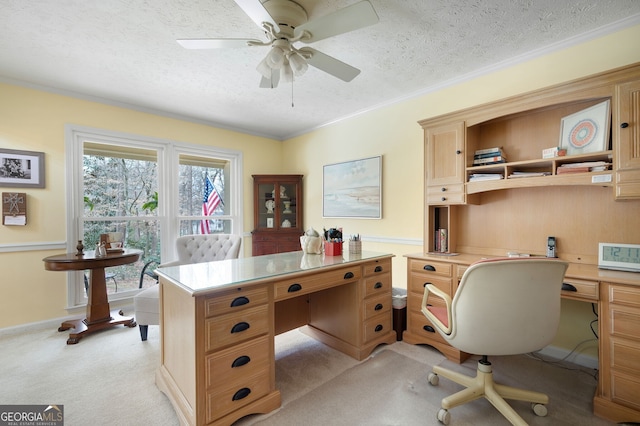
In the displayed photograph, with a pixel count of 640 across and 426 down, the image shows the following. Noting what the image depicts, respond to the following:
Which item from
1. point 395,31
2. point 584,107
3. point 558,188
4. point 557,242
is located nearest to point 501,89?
point 584,107

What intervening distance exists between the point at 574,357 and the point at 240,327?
2.67 metres

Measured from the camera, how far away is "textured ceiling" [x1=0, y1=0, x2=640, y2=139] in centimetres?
189

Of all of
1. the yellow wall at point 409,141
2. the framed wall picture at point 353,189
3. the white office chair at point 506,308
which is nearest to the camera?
the white office chair at point 506,308

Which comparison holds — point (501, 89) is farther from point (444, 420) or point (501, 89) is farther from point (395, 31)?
point (444, 420)

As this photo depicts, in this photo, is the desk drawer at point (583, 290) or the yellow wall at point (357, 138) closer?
the desk drawer at point (583, 290)

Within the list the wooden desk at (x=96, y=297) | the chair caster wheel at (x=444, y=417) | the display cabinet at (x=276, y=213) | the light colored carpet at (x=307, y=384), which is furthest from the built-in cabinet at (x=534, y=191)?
the wooden desk at (x=96, y=297)

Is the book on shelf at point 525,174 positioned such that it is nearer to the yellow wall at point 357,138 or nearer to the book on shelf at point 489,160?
the book on shelf at point 489,160

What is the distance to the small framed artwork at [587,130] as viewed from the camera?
190cm

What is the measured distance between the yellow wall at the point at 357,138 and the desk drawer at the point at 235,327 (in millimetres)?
2183

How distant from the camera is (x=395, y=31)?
2135 mm

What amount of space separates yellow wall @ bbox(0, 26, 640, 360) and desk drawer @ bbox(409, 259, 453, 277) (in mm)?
723

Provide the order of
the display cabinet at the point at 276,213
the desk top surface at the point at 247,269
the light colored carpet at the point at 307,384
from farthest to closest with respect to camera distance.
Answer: the display cabinet at the point at 276,213
the light colored carpet at the point at 307,384
the desk top surface at the point at 247,269

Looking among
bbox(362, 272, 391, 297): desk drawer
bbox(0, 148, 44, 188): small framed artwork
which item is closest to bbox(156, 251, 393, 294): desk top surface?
bbox(362, 272, 391, 297): desk drawer

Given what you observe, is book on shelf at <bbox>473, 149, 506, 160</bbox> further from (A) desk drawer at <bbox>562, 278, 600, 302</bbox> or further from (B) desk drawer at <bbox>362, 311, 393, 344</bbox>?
(B) desk drawer at <bbox>362, 311, 393, 344</bbox>
